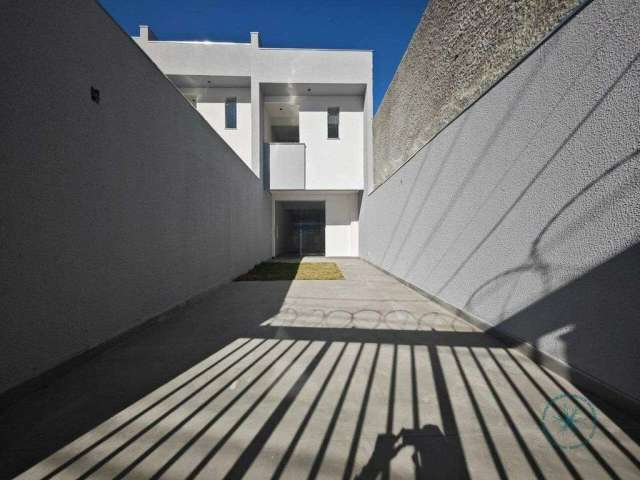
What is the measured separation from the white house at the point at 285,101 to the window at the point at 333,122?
0.12ft

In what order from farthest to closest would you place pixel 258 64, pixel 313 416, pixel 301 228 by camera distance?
pixel 301 228
pixel 258 64
pixel 313 416

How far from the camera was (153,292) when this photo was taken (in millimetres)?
3051

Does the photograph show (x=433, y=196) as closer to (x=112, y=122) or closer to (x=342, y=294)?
(x=342, y=294)

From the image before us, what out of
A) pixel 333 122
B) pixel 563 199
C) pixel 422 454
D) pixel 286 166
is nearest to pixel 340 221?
pixel 286 166

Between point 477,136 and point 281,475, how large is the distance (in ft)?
11.8

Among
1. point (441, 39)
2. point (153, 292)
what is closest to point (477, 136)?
point (441, 39)

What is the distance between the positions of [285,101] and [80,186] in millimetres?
9717

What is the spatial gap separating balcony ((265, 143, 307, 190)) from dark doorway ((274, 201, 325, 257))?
12.2 ft

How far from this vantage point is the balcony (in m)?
9.94

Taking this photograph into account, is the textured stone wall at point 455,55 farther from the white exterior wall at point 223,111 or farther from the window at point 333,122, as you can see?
the white exterior wall at point 223,111

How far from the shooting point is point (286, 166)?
9.95 m

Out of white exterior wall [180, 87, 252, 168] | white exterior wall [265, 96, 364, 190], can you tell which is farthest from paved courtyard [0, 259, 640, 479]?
white exterior wall [180, 87, 252, 168]

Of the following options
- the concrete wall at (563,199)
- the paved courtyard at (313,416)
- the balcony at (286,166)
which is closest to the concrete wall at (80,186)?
the paved courtyard at (313,416)

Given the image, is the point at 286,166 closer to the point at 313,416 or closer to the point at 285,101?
the point at 285,101
